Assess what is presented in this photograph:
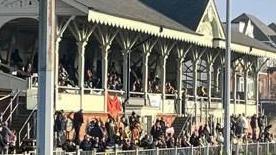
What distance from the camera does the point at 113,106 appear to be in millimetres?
35844

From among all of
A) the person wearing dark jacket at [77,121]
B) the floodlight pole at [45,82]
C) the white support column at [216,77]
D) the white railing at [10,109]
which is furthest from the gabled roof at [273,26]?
the floodlight pole at [45,82]

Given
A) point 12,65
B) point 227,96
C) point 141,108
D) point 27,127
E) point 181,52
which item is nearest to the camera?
point 27,127

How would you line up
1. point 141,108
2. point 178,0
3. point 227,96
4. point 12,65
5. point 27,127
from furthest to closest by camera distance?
point 178,0 → point 141,108 → point 12,65 → point 227,96 → point 27,127

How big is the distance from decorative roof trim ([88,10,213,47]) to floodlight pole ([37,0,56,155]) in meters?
16.2

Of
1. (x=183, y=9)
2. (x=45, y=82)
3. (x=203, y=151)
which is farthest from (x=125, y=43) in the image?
(x=45, y=82)

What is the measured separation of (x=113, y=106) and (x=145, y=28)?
3.76 m

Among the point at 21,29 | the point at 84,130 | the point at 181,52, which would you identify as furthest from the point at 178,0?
the point at 84,130

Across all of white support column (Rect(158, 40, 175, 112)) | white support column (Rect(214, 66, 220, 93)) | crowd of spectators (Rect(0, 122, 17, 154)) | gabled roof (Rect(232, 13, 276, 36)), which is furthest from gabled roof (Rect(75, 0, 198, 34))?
gabled roof (Rect(232, 13, 276, 36))

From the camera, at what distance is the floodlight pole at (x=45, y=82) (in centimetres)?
1403

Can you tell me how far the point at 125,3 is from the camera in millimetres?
40594

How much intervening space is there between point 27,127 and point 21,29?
25.9ft

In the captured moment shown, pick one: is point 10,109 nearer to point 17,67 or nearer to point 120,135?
point 17,67

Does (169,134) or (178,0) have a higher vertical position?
(178,0)

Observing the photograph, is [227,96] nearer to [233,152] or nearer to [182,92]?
[233,152]
